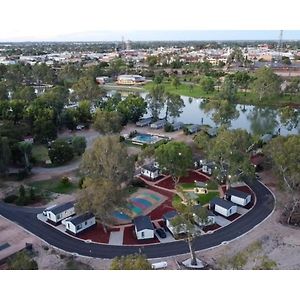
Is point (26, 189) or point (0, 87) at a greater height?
point (0, 87)

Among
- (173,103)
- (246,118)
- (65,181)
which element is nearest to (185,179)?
(65,181)

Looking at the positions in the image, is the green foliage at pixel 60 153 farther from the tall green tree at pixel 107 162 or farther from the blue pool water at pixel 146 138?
the blue pool water at pixel 146 138

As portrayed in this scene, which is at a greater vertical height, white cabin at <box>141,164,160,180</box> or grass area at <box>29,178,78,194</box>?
white cabin at <box>141,164,160,180</box>

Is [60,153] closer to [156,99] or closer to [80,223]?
[80,223]

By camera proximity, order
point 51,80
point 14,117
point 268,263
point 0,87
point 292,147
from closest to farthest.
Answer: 1. point 268,263
2. point 292,147
3. point 14,117
4. point 0,87
5. point 51,80

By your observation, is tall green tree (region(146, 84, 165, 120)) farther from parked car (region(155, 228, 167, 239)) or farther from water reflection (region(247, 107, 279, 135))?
parked car (region(155, 228, 167, 239))

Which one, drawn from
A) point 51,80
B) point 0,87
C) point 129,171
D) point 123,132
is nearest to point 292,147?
point 129,171

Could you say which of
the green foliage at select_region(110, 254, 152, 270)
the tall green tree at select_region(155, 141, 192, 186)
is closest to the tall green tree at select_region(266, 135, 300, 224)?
the tall green tree at select_region(155, 141, 192, 186)

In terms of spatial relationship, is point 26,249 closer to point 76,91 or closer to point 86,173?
point 86,173
